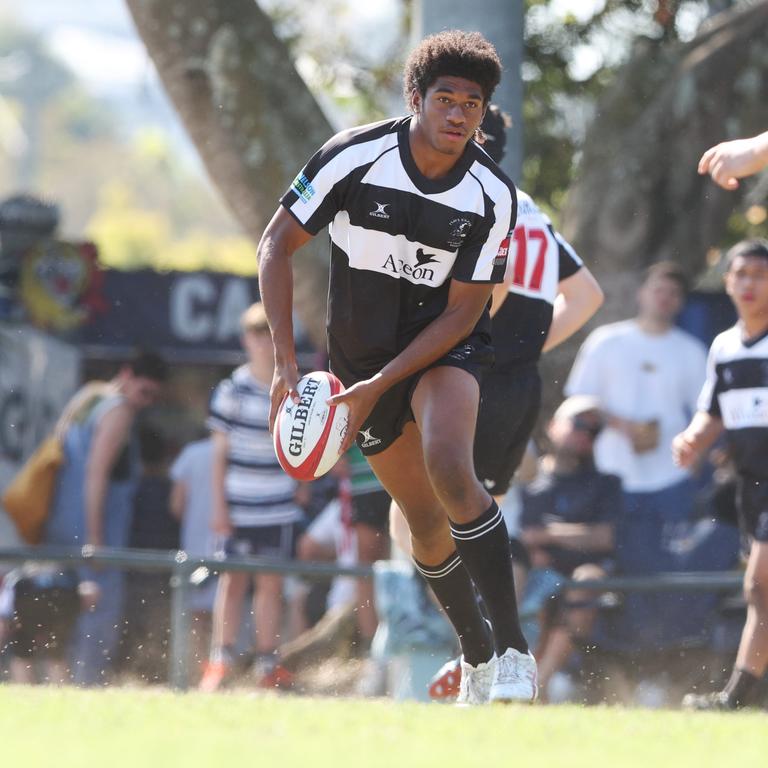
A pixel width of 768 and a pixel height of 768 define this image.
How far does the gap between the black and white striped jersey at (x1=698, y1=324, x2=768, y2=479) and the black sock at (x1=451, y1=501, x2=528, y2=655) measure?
10.0 feet

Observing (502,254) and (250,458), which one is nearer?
(502,254)

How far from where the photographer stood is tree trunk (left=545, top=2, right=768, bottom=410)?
1238 centimetres

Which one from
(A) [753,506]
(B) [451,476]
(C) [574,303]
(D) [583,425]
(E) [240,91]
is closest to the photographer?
(B) [451,476]

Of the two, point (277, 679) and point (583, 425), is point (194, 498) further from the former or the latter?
point (583, 425)

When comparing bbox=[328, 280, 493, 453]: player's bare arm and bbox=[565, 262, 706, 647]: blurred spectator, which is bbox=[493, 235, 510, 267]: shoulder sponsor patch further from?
bbox=[565, 262, 706, 647]: blurred spectator

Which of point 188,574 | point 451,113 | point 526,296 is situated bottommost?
point 188,574

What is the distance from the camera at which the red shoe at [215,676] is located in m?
9.94

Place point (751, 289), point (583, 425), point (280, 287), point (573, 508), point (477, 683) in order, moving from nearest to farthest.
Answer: point (280, 287) < point (477, 683) < point (751, 289) < point (573, 508) < point (583, 425)

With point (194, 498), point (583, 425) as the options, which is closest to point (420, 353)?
point (583, 425)

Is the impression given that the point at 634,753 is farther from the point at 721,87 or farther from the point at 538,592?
the point at 721,87

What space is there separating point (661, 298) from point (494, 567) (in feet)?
16.7

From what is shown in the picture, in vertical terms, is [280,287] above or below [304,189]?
below

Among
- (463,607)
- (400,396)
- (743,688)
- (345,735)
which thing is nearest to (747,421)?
(743,688)

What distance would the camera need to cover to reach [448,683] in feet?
25.1
